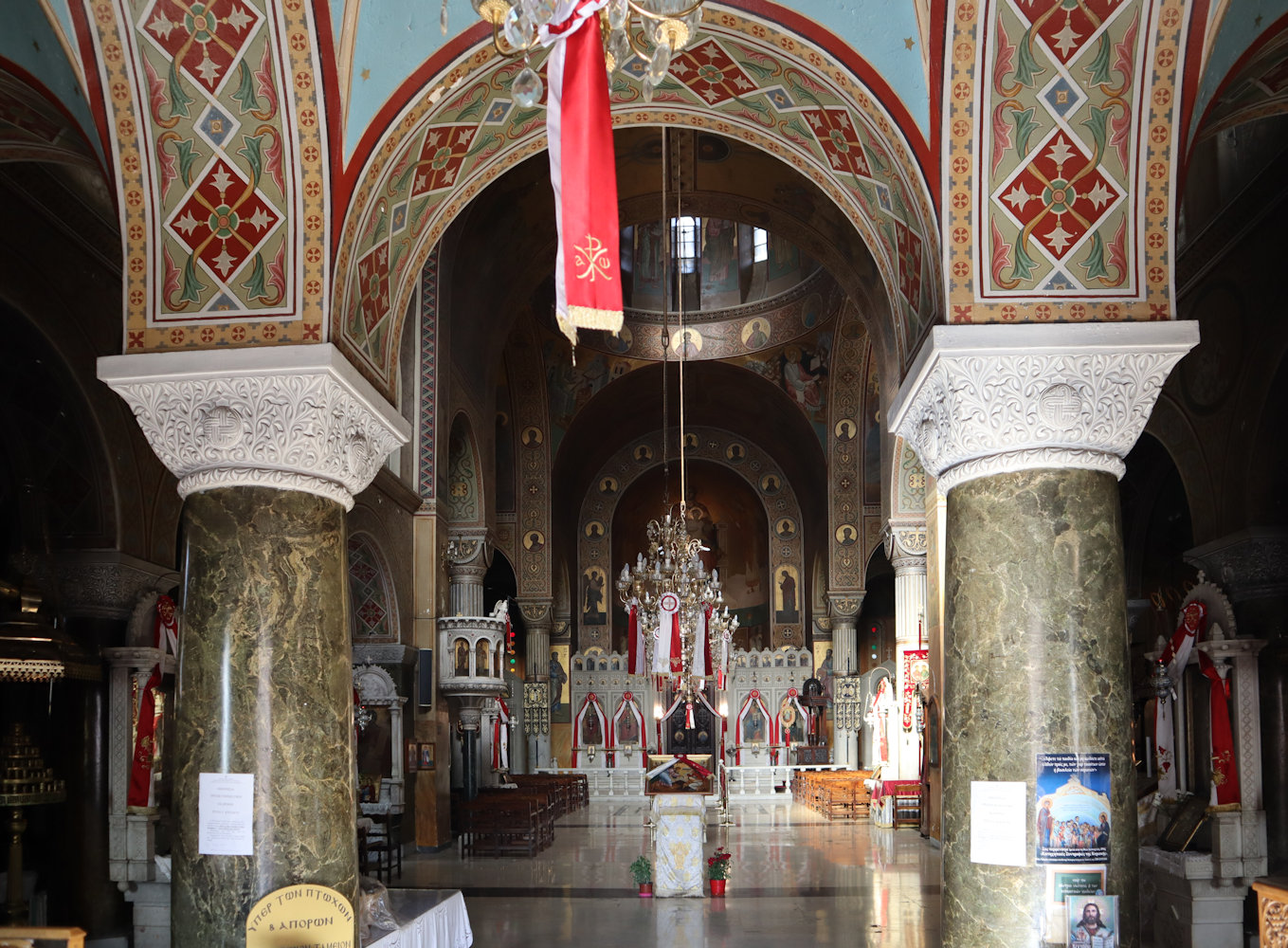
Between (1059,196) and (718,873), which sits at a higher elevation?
(1059,196)

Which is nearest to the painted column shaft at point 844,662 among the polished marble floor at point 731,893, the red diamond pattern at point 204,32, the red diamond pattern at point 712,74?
the polished marble floor at point 731,893

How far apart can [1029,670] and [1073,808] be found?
70 cm

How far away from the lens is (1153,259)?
21.4 feet

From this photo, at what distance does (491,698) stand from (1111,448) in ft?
39.3

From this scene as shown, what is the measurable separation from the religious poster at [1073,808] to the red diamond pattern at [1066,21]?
12.2 feet

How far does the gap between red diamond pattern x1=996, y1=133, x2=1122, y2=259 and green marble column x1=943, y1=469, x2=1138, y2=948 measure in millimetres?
1354

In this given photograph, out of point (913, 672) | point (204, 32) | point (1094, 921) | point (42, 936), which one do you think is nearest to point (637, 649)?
point (913, 672)

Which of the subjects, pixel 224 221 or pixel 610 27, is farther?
pixel 224 221

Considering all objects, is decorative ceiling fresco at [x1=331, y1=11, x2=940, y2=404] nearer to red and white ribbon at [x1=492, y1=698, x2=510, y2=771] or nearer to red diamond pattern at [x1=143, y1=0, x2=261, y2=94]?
red diamond pattern at [x1=143, y1=0, x2=261, y2=94]

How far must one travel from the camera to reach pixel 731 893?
36.2 ft

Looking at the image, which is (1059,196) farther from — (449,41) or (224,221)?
(224,221)

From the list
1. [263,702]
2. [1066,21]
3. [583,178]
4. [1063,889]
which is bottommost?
[1063,889]

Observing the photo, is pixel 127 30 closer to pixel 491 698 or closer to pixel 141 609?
pixel 141 609

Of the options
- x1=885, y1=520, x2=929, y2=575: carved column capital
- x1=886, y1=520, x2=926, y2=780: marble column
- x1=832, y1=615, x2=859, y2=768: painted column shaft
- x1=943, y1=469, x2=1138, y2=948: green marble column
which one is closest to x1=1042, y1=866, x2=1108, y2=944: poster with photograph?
x1=943, y1=469, x2=1138, y2=948: green marble column
